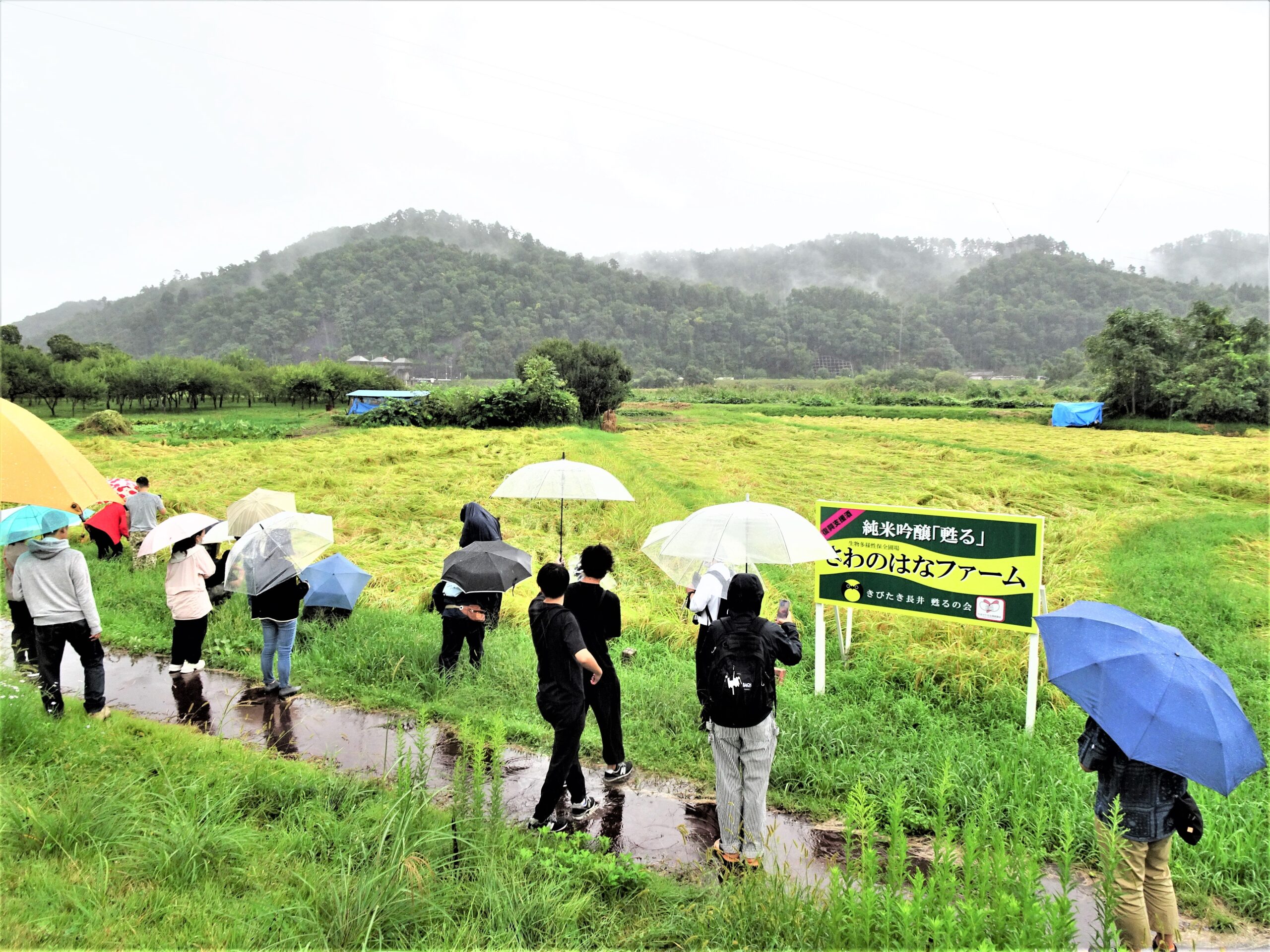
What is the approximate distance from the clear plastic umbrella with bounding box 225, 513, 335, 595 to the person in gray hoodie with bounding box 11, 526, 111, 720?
3.05 ft

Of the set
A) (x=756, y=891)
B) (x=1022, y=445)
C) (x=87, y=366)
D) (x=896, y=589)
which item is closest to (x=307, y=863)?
(x=756, y=891)

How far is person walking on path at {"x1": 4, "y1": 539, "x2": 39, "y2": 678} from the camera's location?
4895mm

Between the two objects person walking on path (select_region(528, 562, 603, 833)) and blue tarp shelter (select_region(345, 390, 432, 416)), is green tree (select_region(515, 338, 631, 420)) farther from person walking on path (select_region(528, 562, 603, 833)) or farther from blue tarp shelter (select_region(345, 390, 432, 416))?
person walking on path (select_region(528, 562, 603, 833))

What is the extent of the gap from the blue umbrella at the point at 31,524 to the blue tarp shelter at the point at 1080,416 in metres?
36.4

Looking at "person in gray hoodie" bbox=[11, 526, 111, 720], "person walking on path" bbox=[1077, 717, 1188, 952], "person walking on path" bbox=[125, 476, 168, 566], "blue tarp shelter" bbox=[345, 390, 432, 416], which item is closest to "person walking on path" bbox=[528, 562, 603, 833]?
"person walking on path" bbox=[1077, 717, 1188, 952]

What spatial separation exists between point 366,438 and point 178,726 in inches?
792

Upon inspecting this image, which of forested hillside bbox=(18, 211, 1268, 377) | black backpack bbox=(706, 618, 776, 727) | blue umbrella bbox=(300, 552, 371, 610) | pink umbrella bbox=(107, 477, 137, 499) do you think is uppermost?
forested hillside bbox=(18, 211, 1268, 377)

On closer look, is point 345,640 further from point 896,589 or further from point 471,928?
point 896,589

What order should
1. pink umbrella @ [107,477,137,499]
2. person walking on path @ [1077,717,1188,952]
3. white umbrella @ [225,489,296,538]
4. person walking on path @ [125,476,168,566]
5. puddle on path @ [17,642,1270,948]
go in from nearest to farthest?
1. person walking on path @ [1077,717,1188,952]
2. puddle on path @ [17,642,1270,948]
3. white umbrella @ [225,489,296,538]
4. person walking on path @ [125,476,168,566]
5. pink umbrella @ [107,477,137,499]

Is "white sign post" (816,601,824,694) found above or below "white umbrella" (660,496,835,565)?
below

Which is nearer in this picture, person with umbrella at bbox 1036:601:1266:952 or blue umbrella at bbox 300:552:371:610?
person with umbrella at bbox 1036:601:1266:952

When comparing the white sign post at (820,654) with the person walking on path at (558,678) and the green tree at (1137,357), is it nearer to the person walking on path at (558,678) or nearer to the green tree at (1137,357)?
the person walking on path at (558,678)

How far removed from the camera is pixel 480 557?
5.29 metres

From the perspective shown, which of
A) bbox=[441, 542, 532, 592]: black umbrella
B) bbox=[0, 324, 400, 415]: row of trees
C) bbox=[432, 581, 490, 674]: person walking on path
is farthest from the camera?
bbox=[0, 324, 400, 415]: row of trees
